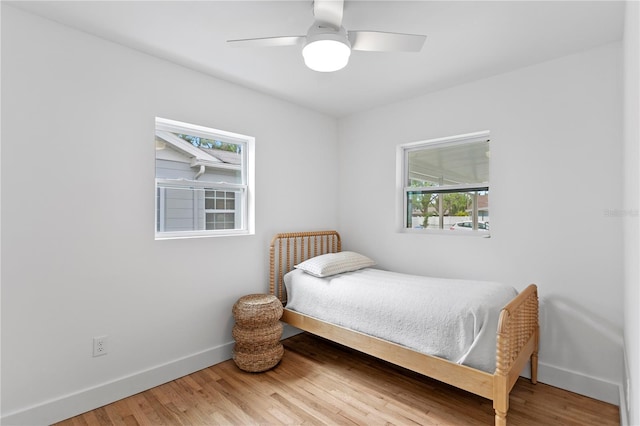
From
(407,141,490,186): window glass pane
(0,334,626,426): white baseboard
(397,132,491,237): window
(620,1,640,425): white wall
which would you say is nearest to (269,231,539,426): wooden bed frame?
(0,334,626,426): white baseboard

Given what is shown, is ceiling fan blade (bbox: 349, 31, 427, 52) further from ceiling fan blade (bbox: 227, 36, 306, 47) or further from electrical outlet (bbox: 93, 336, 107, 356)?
electrical outlet (bbox: 93, 336, 107, 356)

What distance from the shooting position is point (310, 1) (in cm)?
181

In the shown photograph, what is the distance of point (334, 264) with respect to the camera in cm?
301

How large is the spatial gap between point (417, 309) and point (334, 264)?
0.99 meters

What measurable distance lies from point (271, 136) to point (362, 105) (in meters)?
1.06

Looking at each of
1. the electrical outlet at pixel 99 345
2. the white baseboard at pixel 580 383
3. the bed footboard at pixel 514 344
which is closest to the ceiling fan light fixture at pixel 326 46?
the bed footboard at pixel 514 344

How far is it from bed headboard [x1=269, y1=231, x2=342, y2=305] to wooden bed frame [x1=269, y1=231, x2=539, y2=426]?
0.01 m

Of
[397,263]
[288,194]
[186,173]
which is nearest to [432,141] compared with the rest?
[397,263]

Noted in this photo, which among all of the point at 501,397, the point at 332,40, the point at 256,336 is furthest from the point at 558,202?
the point at 256,336

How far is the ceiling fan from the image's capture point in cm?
166

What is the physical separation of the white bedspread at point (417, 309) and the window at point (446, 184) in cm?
75

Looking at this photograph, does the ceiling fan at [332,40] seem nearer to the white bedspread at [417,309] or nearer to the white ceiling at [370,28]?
the white ceiling at [370,28]

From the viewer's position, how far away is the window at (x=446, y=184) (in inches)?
118

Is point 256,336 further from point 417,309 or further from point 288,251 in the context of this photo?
point 417,309
